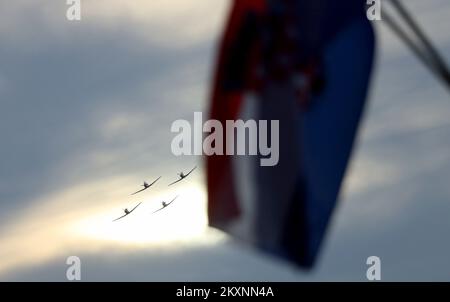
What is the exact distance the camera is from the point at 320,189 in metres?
25.8

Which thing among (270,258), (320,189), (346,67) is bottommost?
(270,258)

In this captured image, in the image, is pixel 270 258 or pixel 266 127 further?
pixel 266 127

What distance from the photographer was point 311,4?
25.1 metres

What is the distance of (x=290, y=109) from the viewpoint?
2527cm

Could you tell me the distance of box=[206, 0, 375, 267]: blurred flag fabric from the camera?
80.4ft

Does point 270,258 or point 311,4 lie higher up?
point 311,4

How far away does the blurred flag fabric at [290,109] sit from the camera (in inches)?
965
